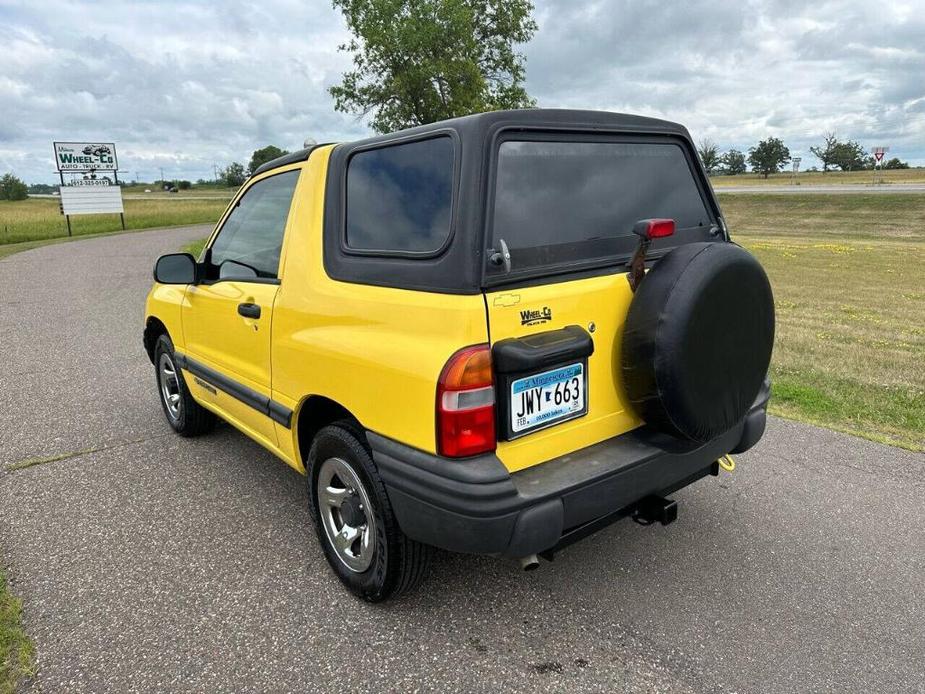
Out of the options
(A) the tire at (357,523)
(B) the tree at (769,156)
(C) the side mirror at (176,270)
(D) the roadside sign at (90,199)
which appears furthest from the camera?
(B) the tree at (769,156)

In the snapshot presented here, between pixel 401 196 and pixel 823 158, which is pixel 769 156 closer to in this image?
pixel 823 158

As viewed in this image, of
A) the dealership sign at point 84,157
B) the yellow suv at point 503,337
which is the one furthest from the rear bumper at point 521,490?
the dealership sign at point 84,157

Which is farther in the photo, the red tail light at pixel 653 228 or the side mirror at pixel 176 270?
the side mirror at pixel 176 270

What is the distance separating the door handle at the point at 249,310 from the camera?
3.07m

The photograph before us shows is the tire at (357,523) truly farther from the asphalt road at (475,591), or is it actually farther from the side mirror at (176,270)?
the side mirror at (176,270)

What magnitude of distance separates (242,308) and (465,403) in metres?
1.63

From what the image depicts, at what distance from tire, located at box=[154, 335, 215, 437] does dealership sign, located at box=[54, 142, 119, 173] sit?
29.4 m

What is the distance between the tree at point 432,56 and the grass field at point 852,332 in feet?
44.0

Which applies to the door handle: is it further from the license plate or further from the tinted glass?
the license plate

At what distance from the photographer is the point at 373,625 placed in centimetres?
251

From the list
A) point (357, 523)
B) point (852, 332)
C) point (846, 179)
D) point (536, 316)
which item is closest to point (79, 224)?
point (852, 332)

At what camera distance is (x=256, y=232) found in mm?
3340

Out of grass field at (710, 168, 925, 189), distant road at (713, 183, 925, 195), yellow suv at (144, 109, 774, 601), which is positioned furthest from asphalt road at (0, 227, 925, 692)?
grass field at (710, 168, 925, 189)

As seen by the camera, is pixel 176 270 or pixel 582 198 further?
pixel 176 270
